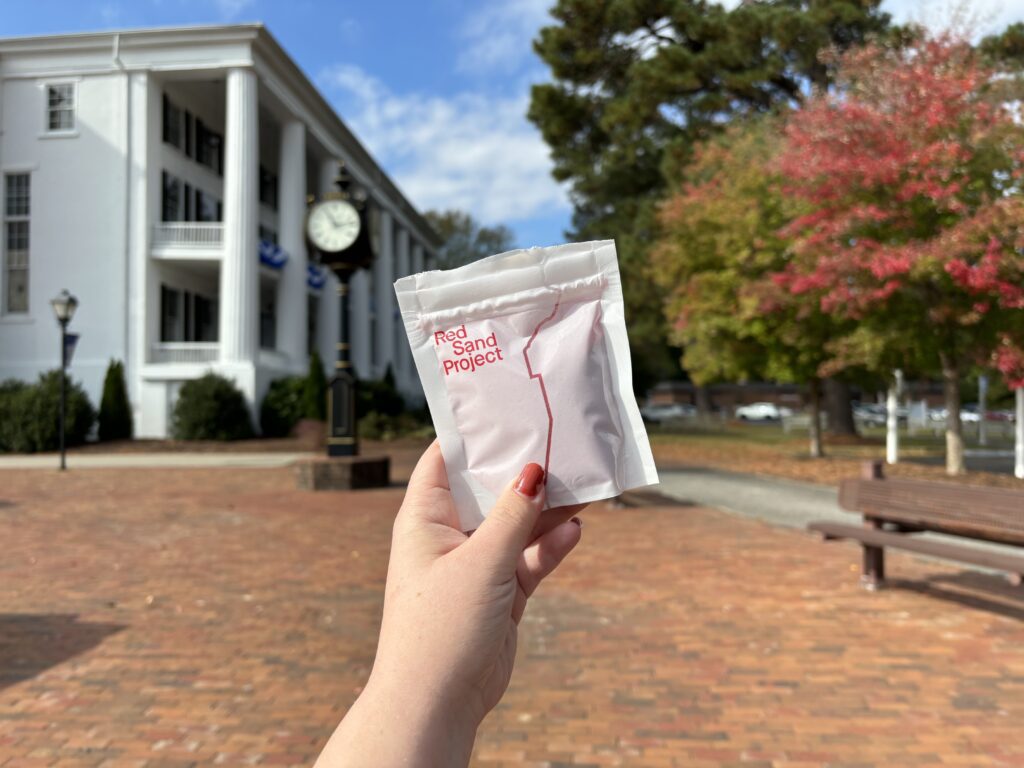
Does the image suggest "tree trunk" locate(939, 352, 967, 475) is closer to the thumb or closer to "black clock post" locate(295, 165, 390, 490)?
"black clock post" locate(295, 165, 390, 490)

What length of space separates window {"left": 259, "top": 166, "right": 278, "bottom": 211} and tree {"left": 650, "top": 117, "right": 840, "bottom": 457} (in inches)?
705

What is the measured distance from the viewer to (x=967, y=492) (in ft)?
17.8

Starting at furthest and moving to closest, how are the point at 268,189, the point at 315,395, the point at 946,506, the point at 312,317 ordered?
the point at 312,317 → the point at 268,189 → the point at 315,395 → the point at 946,506

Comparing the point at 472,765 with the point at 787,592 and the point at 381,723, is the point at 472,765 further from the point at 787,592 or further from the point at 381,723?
the point at 787,592

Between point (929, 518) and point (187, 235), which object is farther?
point (187, 235)

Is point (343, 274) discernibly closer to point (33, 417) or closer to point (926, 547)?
point (926, 547)

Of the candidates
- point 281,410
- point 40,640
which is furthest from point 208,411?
Result: point 40,640

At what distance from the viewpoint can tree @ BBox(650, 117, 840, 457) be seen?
661 inches

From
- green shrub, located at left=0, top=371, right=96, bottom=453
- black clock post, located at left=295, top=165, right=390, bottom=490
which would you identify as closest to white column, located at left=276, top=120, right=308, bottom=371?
green shrub, located at left=0, top=371, right=96, bottom=453

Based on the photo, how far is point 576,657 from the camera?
458 centimetres

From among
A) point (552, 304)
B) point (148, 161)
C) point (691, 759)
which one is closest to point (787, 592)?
point (691, 759)

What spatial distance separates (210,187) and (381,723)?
3079cm

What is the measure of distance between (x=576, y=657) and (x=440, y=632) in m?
3.53

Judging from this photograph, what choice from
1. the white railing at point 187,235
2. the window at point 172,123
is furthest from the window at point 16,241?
the window at point 172,123
